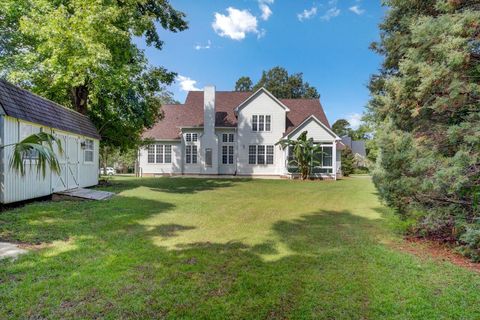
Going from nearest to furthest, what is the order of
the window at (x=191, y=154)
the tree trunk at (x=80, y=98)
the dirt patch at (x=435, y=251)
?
the dirt patch at (x=435, y=251), the tree trunk at (x=80, y=98), the window at (x=191, y=154)

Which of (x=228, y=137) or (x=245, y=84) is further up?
(x=245, y=84)

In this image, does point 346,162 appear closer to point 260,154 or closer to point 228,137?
point 260,154

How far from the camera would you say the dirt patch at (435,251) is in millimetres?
4625

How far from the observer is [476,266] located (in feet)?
14.7

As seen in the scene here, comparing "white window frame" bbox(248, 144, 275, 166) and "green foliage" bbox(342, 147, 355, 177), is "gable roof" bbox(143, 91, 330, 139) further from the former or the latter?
"green foliage" bbox(342, 147, 355, 177)

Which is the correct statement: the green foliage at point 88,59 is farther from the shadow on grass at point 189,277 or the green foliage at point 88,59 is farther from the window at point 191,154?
the shadow on grass at point 189,277

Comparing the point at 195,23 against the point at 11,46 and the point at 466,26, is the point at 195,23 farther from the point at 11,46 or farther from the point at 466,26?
the point at 466,26

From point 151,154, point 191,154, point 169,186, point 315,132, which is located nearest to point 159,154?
point 151,154

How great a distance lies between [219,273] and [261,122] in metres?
21.1

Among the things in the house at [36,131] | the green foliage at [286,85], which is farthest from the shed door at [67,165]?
the green foliage at [286,85]

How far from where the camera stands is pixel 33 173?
29.5 feet

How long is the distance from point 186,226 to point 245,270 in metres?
2.95

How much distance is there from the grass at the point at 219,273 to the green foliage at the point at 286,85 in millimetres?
50784

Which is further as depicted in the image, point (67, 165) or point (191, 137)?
point (191, 137)
